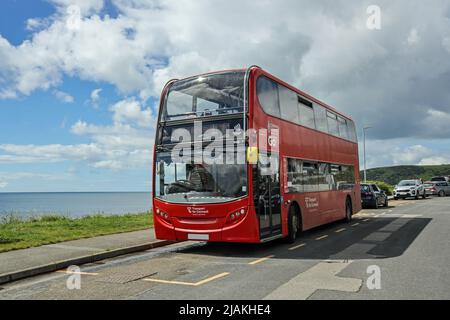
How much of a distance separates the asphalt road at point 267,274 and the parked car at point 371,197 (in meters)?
17.1

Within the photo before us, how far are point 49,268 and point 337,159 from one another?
1161 centimetres

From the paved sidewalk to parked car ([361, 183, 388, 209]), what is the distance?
19928 mm

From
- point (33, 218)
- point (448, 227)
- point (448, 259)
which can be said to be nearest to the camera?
point (448, 259)

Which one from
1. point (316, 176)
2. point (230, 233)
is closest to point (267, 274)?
point (230, 233)

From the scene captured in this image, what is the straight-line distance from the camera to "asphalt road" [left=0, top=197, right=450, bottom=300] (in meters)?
Answer: 6.49

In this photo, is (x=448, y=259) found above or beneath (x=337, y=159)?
beneath

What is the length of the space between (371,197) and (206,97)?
847 inches

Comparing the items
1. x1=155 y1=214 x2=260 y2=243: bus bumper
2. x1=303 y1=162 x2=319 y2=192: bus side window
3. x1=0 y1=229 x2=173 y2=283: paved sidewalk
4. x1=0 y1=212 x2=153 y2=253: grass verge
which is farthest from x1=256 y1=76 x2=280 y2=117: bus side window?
x1=0 y1=212 x2=153 y2=253: grass verge

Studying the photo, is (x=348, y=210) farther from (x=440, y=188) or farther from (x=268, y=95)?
(x=440, y=188)

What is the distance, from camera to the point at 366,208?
29672 millimetres

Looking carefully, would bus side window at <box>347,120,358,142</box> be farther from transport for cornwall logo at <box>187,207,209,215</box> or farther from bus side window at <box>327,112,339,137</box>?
transport for cornwall logo at <box>187,207,209,215</box>

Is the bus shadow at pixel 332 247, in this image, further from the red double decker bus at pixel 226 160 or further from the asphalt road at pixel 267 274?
the red double decker bus at pixel 226 160
